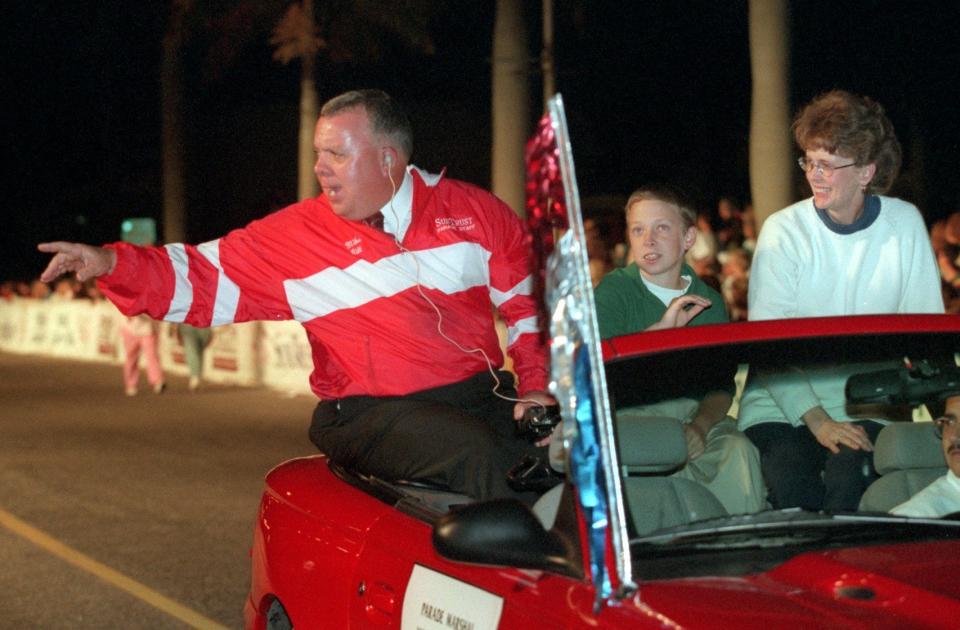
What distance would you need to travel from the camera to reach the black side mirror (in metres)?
3.19

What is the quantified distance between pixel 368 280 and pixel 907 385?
1.72 m

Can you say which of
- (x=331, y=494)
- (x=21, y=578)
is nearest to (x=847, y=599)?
(x=331, y=494)

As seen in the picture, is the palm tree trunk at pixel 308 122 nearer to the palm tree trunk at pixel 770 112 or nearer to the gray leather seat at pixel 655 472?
the palm tree trunk at pixel 770 112

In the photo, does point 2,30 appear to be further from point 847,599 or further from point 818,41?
point 847,599

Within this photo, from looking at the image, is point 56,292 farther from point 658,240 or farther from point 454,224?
point 658,240

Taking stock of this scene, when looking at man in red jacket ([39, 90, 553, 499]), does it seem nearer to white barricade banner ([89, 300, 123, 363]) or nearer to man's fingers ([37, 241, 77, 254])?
man's fingers ([37, 241, 77, 254])

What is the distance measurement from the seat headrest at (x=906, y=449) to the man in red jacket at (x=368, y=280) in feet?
3.82

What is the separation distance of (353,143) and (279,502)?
1168 mm

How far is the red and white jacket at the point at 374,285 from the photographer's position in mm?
4934

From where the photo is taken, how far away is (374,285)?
4930 millimetres

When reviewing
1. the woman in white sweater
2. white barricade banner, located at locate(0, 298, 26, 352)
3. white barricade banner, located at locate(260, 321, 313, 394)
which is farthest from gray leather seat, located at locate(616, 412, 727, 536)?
white barricade banner, located at locate(0, 298, 26, 352)

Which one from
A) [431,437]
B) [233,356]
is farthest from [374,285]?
[233,356]

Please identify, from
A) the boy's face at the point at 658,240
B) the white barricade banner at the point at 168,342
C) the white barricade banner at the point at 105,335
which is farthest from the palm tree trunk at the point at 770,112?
the white barricade banner at the point at 105,335

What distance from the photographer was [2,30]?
54844mm
